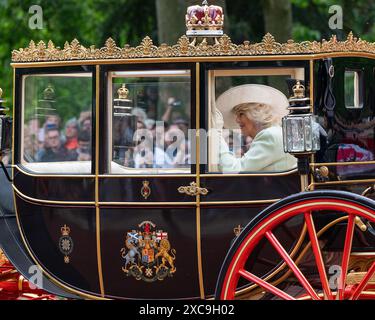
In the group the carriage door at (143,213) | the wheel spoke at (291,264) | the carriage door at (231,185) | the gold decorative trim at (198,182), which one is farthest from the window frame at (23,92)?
the wheel spoke at (291,264)

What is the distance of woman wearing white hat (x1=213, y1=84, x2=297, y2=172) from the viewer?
19.3 ft

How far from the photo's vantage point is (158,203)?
5.84 m

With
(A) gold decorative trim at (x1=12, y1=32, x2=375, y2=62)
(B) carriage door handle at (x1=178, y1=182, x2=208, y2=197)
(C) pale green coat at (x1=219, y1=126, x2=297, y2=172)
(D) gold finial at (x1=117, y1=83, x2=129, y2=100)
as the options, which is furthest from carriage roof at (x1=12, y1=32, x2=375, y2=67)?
(B) carriage door handle at (x1=178, y1=182, x2=208, y2=197)

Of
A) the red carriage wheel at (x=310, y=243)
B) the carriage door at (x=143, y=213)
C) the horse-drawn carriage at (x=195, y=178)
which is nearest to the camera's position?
the red carriage wheel at (x=310, y=243)

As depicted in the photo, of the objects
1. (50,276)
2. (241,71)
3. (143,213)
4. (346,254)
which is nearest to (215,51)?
(241,71)

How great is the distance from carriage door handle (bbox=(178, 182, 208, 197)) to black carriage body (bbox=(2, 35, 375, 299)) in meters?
0.02

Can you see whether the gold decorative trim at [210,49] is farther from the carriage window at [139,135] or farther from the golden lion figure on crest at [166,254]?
the golden lion figure on crest at [166,254]

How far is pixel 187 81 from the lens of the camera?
619 centimetres

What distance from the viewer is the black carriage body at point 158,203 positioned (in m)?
5.79

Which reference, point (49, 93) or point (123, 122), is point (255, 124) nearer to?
point (123, 122)

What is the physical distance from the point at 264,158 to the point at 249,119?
34cm

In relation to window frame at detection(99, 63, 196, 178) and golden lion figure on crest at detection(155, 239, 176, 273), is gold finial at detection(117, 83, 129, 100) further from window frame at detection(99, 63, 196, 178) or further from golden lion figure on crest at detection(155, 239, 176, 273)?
golden lion figure on crest at detection(155, 239, 176, 273)

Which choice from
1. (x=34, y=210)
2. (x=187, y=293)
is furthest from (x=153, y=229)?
(x=34, y=210)

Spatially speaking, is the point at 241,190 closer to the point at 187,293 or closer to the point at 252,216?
the point at 252,216
